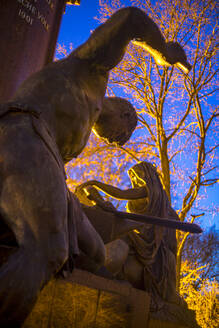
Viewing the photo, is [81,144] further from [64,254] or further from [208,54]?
[208,54]

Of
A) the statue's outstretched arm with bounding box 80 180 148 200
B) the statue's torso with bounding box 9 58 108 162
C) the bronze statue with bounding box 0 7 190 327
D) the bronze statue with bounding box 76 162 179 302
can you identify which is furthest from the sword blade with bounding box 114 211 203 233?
the statue's outstretched arm with bounding box 80 180 148 200

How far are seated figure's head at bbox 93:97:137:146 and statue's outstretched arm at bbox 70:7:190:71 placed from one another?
501 millimetres

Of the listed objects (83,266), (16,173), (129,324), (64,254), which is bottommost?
(129,324)

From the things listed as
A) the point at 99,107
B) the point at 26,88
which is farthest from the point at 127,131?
the point at 26,88

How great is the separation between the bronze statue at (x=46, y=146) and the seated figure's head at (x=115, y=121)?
0.38 meters

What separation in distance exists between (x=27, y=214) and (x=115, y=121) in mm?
1427

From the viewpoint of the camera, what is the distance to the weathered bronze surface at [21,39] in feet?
9.03

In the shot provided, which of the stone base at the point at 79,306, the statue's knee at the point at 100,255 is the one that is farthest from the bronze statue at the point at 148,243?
the statue's knee at the point at 100,255

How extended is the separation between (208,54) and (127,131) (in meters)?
11.7

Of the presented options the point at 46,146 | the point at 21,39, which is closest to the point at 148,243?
the point at 21,39

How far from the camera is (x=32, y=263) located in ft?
4.26

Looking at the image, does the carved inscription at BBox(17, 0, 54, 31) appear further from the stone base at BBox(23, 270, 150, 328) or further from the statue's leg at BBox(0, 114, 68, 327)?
the stone base at BBox(23, 270, 150, 328)

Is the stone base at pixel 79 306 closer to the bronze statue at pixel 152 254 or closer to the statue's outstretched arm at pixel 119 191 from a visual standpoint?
the bronze statue at pixel 152 254

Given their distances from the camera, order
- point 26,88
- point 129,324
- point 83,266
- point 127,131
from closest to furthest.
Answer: point 26,88 → point 129,324 → point 83,266 → point 127,131
